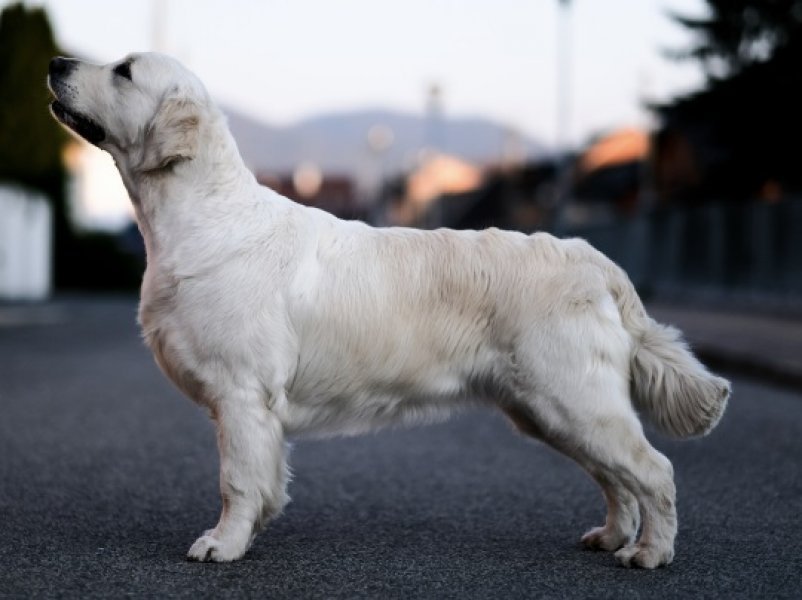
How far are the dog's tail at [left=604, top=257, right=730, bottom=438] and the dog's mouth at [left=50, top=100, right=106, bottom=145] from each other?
2.27m

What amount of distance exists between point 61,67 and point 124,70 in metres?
0.26

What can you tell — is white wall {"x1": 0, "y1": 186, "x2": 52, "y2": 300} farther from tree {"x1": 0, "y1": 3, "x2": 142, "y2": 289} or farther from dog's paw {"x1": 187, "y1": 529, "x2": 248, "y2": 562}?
dog's paw {"x1": 187, "y1": 529, "x2": 248, "y2": 562}

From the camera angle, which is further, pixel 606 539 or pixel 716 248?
pixel 716 248

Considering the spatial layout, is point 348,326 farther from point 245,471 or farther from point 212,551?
point 212,551

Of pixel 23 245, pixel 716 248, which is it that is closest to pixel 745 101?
pixel 716 248

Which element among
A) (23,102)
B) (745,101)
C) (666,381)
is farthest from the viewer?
(745,101)

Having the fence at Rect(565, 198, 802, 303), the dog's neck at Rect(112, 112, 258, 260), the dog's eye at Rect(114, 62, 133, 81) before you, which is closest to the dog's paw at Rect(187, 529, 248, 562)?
the dog's neck at Rect(112, 112, 258, 260)

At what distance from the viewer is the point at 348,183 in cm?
17338

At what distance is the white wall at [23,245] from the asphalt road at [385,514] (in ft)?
85.1

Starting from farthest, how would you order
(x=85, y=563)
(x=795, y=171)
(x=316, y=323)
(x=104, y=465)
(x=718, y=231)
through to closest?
(x=795, y=171) → (x=718, y=231) → (x=104, y=465) → (x=316, y=323) → (x=85, y=563)

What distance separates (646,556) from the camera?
16.0 feet

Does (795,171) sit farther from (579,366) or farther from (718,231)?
(579,366)

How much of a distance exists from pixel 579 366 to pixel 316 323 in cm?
109

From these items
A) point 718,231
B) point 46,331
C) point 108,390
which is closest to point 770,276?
point 718,231
